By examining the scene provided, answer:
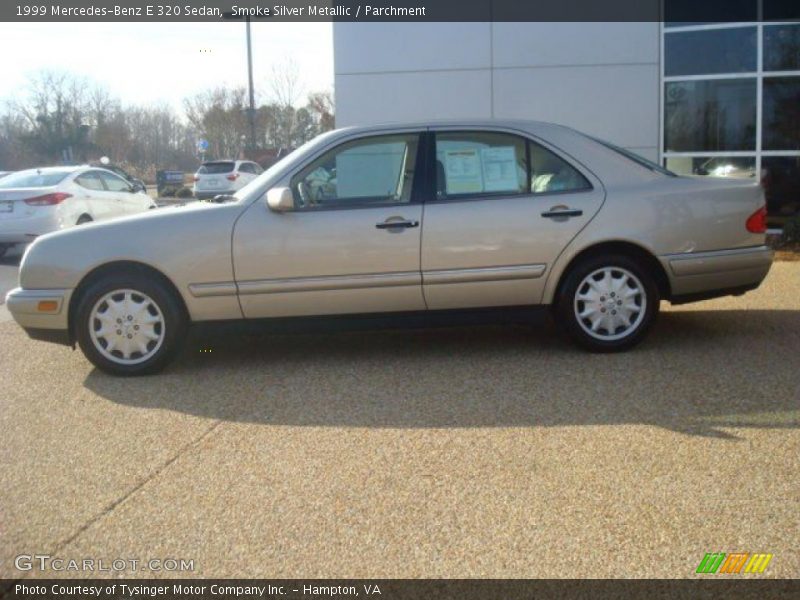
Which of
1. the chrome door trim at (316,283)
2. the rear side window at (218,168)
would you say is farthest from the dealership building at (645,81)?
the rear side window at (218,168)

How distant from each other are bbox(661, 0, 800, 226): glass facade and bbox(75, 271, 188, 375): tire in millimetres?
8952

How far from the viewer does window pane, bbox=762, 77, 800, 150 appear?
41.7 feet

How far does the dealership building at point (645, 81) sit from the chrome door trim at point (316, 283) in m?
7.67

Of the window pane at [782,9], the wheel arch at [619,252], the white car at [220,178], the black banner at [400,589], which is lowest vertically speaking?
the black banner at [400,589]

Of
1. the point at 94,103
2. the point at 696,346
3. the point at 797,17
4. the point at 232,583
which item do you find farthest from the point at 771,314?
the point at 94,103

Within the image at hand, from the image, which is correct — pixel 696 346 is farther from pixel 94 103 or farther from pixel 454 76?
pixel 94 103

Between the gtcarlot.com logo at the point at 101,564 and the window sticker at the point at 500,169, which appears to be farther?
the window sticker at the point at 500,169

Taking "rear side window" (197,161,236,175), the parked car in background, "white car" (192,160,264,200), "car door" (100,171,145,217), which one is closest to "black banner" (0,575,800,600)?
"car door" (100,171,145,217)

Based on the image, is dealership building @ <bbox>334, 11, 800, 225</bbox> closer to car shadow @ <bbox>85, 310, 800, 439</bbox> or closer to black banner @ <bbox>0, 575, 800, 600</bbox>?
car shadow @ <bbox>85, 310, 800, 439</bbox>

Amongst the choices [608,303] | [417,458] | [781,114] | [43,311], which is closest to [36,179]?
[43,311]

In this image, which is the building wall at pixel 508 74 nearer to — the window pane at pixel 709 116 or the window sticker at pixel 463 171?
the window pane at pixel 709 116

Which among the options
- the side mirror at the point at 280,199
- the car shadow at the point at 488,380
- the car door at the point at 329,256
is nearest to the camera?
the car shadow at the point at 488,380

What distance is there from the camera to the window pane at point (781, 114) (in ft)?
41.7

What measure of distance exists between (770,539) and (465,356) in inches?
123
